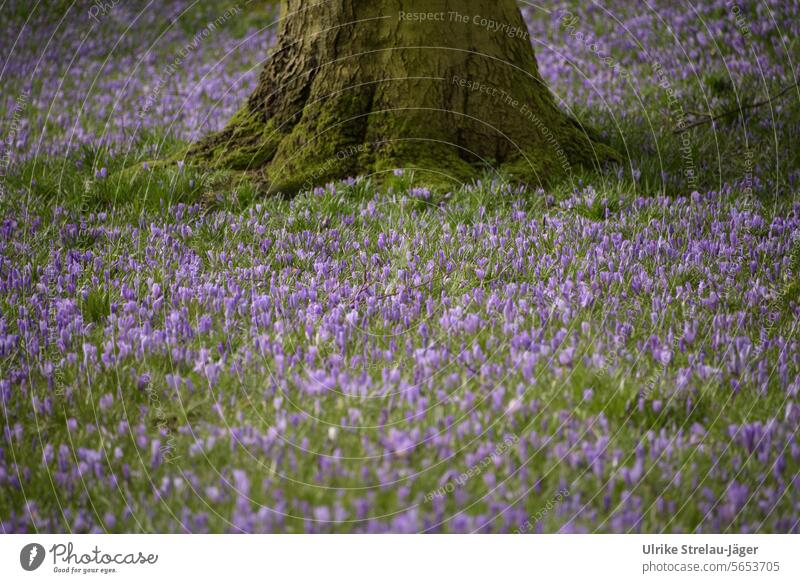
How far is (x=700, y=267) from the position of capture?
4738mm

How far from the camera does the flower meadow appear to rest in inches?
115

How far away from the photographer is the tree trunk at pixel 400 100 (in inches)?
238

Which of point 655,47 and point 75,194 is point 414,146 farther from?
point 655,47

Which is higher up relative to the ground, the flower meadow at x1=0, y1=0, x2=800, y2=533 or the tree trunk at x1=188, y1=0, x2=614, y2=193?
the tree trunk at x1=188, y1=0, x2=614, y2=193

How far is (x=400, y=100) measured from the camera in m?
6.08

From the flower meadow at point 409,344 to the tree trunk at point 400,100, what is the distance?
11.8 inches

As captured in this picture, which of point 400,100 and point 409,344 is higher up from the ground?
point 400,100

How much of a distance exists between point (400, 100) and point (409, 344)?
2867mm

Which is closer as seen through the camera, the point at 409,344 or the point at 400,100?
the point at 409,344

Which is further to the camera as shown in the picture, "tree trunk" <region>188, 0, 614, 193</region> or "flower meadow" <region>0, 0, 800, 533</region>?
"tree trunk" <region>188, 0, 614, 193</region>

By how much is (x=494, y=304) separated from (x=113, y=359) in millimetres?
1968

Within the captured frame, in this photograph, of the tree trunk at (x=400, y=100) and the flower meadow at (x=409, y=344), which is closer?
the flower meadow at (x=409, y=344)

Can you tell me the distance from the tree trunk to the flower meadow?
0.99 feet
